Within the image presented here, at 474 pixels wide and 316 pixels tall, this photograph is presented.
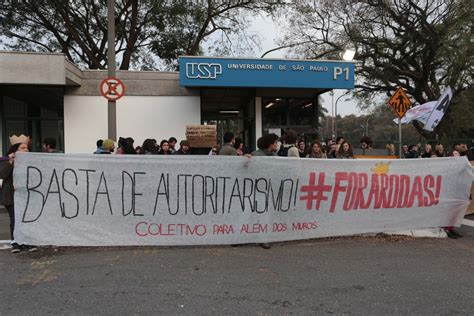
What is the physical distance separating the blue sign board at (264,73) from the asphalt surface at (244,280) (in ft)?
24.0

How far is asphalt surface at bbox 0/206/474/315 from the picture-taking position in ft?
11.9

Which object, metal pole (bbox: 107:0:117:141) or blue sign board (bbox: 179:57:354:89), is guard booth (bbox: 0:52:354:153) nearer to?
blue sign board (bbox: 179:57:354:89)

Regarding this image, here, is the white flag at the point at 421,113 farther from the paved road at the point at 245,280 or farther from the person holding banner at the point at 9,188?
the person holding banner at the point at 9,188

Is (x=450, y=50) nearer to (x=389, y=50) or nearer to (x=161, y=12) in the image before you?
(x=389, y=50)

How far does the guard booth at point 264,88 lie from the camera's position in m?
11.8

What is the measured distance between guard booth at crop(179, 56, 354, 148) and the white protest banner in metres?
6.67

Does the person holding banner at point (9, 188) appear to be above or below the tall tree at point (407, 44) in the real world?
below

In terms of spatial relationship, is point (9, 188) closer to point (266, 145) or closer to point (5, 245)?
point (5, 245)

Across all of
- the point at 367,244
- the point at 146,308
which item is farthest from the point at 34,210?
the point at 367,244

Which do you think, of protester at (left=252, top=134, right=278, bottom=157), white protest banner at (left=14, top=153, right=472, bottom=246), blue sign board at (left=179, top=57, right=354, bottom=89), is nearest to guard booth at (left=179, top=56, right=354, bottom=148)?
blue sign board at (left=179, top=57, right=354, bottom=89)

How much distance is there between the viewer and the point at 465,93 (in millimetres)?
23906

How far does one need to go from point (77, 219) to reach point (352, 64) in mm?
10196

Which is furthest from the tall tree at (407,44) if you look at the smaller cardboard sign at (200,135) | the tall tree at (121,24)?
the smaller cardboard sign at (200,135)

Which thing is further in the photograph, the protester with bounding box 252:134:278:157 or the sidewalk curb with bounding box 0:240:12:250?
the protester with bounding box 252:134:278:157
